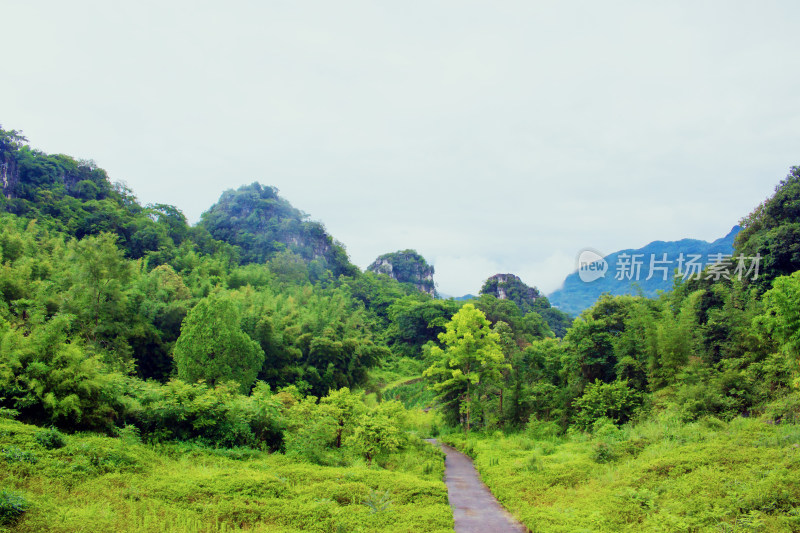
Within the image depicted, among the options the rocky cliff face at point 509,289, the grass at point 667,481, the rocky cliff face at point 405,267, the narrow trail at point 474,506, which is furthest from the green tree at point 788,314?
the rocky cliff face at point 405,267

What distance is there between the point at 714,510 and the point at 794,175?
55.6ft

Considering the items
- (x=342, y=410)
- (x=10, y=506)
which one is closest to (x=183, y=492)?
(x=10, y=506)

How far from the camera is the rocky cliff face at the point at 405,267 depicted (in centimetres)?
7450

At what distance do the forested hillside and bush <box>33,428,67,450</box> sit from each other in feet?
0.09

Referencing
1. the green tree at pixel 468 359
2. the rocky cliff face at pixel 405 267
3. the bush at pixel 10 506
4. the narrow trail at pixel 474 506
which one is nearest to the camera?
the bush at pixel 10 506

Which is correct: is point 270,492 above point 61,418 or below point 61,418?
below

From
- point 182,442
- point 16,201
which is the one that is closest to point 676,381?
point 182,442

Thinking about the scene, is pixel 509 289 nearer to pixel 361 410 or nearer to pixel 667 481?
pixel 361 410

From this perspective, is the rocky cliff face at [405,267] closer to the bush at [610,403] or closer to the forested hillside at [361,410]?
the forested hillside at [361,410]

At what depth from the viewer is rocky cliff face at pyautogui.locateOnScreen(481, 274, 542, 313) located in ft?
207

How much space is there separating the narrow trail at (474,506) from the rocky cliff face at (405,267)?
2430 inches

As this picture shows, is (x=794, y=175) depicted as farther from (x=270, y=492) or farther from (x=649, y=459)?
(x=270, y=492)

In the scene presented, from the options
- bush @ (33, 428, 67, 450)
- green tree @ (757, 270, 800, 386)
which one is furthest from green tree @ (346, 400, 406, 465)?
green tree @ (757, 270, 800, 386)

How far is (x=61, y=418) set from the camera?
314 inches
